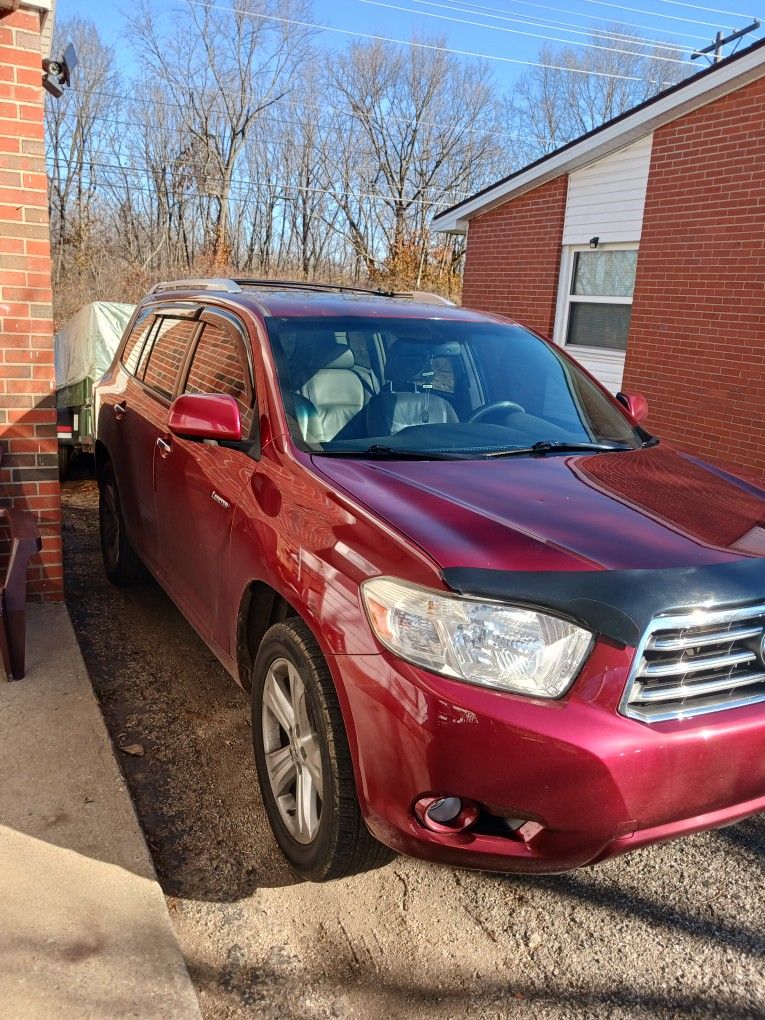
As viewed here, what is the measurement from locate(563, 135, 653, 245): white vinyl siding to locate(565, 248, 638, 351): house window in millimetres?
237

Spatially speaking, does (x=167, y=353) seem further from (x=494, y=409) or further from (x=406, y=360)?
(x=494, y=409)

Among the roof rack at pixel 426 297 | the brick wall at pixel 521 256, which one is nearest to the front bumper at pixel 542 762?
the roof rack at pixel 426 297

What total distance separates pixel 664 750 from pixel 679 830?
1.00 ft

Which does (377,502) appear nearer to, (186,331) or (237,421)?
(237,421)

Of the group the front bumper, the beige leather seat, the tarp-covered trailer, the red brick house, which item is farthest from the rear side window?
the red brick house

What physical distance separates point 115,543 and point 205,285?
1.82 m

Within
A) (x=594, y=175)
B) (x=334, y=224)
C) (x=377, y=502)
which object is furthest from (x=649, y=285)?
(x=334, y=224)

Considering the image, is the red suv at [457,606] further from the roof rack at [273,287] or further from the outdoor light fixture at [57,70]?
the outdoor light fixture at [57,70]

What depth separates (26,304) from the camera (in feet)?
14.4

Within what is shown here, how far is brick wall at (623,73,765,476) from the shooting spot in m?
8.75

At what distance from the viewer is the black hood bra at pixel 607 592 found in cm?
217

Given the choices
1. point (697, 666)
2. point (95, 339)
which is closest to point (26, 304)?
point (697, 666)

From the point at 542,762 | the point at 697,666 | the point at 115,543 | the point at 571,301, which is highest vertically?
the point at 571,301

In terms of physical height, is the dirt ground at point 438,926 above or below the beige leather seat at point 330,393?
below
